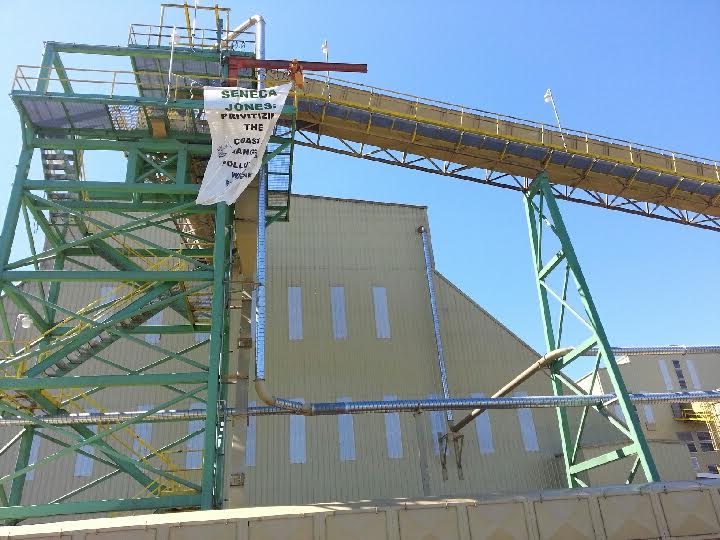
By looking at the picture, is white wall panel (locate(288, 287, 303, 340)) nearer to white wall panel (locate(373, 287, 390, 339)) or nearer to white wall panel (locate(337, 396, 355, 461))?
white wall panel (locate(337, 396, 355, 461))

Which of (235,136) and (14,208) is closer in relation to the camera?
(14,208)

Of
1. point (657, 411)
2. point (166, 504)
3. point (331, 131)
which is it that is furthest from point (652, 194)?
point (657, 411)

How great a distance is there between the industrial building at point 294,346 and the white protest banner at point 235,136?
48cm

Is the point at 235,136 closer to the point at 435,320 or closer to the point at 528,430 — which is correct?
the point at 435,320

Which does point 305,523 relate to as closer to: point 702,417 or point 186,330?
point 186,330

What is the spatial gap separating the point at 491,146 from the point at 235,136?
9952 millimetres

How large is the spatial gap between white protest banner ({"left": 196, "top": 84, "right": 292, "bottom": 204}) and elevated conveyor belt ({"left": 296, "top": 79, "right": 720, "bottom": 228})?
3.83m

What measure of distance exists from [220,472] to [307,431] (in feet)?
32.2

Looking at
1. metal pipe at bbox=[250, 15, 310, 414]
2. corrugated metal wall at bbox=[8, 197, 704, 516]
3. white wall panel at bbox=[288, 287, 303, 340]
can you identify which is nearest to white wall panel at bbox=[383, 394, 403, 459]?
corrugated metal wall at bbox=[8, 197, 704, 516]

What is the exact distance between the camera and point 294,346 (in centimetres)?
2594

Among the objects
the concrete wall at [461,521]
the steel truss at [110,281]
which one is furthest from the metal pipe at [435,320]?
the concrete wall at [461,521]

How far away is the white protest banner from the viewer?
48.8 feet

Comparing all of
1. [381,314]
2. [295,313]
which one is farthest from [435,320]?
[295,313]

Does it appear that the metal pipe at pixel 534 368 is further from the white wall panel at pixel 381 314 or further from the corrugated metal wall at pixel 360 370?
the white wall panel at pixel 381 314
